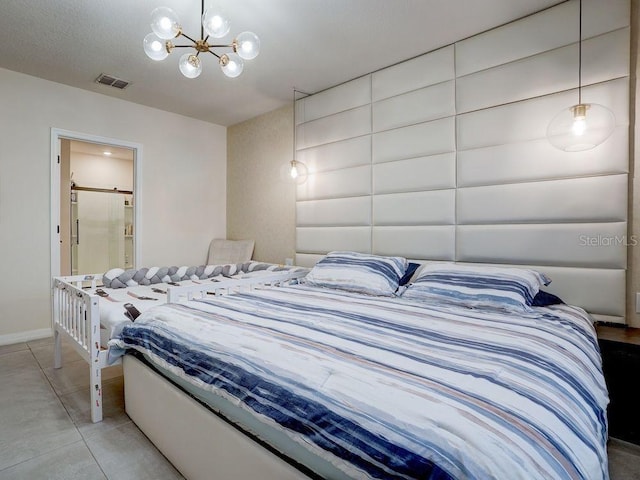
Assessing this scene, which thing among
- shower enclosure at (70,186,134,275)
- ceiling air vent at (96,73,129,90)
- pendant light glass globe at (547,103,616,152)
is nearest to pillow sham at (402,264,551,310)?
pendant light glass globe at (547,103,616,152)

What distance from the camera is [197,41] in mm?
1944

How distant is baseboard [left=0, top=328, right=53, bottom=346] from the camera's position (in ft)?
9.98

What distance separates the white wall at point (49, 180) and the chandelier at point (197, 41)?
80.6 inches

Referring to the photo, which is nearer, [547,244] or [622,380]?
[622,380]

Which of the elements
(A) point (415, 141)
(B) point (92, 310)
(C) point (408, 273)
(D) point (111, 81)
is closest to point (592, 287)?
(C) point (408, 273)

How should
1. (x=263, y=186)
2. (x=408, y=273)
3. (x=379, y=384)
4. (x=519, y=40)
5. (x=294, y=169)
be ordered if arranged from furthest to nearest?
(x=263, y=186) < (x=294, y=169) < (x=408, y=273) < (x=519, y=40) < (x=379, y=384)

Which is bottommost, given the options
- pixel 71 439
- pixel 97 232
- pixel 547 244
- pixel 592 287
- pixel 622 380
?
pixel 71 439

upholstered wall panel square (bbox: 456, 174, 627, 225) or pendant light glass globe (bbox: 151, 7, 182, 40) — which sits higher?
pendant light glass globe (bbox: 151, 7, 182, 40)

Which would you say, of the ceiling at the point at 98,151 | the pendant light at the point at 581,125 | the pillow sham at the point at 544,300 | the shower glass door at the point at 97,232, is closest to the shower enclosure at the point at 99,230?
the shower glass door at the point at 97,232

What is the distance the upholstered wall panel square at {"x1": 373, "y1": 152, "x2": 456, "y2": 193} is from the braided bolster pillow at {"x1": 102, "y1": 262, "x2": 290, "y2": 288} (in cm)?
125

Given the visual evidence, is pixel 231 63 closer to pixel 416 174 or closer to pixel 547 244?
pixel 416 174

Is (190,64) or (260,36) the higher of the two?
(260,36)

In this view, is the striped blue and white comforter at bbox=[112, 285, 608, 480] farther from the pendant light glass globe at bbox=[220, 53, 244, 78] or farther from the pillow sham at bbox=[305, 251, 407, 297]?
the pendant light glass globe at bbox=[220, 53, 244, 78]

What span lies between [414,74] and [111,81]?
280 cm
